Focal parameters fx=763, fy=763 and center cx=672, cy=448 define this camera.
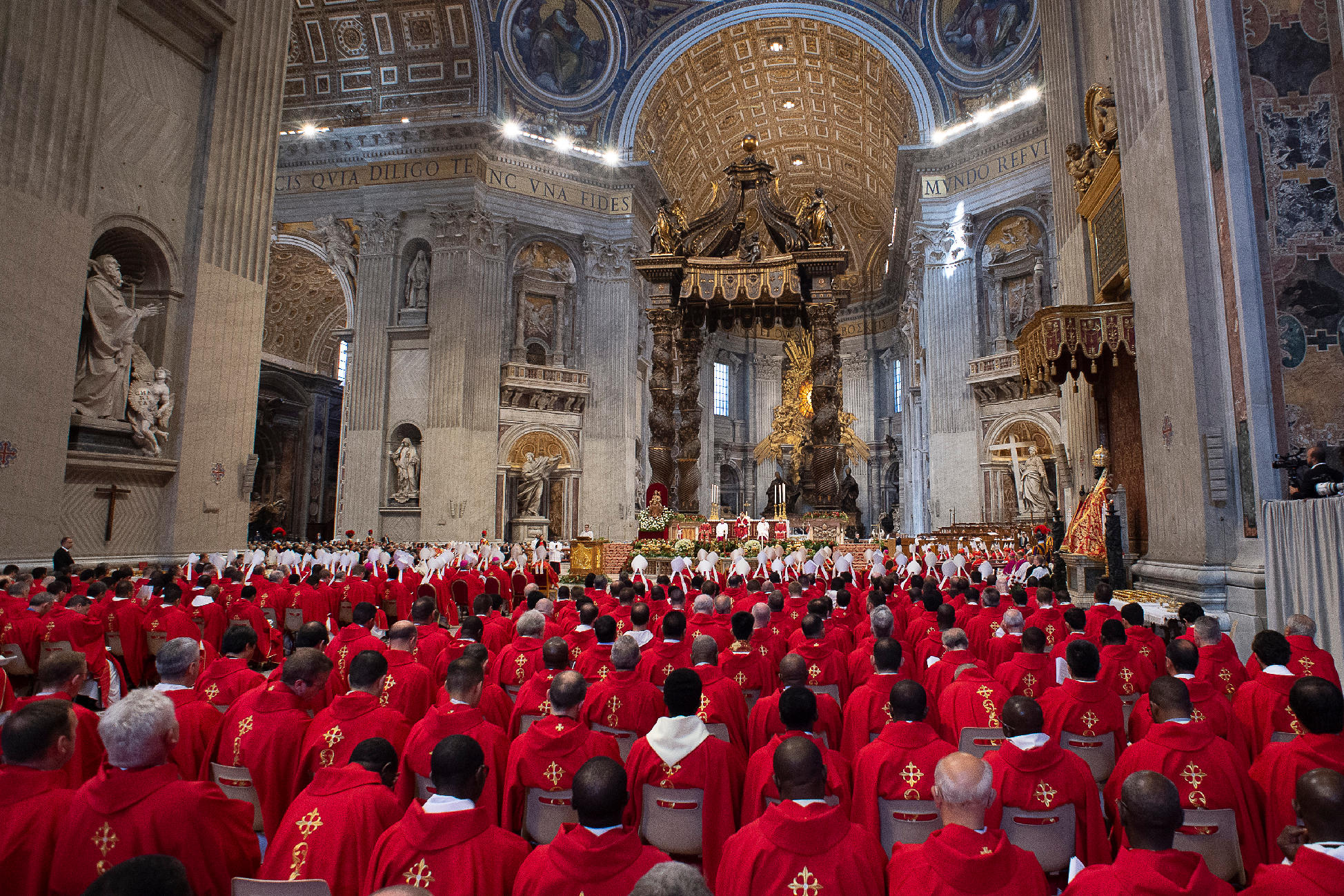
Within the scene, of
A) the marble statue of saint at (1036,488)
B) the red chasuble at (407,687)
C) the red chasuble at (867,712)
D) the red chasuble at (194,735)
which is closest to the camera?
the red chasuble at (194,735)

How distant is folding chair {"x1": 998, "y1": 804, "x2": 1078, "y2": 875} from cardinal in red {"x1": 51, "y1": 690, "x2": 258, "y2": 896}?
2611mm

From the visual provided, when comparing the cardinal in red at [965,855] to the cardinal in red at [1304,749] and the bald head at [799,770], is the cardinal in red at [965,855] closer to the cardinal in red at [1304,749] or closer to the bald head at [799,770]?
the bald head at [799,770]

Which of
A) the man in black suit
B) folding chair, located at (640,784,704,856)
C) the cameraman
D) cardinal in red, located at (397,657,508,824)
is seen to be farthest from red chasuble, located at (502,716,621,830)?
the man in black suit

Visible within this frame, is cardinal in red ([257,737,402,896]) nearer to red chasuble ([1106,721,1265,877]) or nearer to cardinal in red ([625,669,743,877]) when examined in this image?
cardinal in red ([625,669,743,877])

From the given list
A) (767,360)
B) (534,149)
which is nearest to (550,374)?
(534,149)

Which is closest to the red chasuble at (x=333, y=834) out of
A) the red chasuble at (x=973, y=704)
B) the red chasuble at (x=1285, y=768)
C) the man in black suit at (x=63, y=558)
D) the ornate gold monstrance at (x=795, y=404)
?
the red chasuble at (x=973, y=704)

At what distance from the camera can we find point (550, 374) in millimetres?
24969

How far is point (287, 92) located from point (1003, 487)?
2645 centimetres

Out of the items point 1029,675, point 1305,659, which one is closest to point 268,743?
point 1029,675

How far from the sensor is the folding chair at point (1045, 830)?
8.94 feet

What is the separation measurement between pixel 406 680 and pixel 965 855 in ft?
11.9

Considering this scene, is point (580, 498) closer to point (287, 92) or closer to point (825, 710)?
point (287, 92)

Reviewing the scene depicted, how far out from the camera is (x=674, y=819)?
3.09 m

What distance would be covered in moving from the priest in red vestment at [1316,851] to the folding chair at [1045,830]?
0.77 meters
